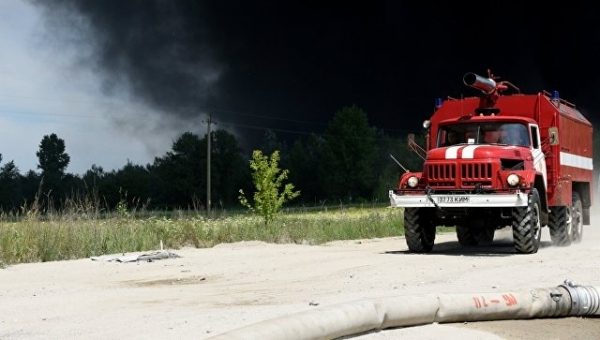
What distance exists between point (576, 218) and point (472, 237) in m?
2.60

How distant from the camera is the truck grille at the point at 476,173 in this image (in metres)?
16.7

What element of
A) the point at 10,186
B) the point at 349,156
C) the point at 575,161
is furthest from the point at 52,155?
the point at 575,161

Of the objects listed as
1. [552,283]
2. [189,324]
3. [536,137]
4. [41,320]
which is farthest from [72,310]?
[536,137]

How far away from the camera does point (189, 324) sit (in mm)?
8305

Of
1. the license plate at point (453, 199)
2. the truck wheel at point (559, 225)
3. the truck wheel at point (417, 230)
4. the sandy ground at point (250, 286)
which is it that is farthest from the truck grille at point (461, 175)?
the truck wheel at point (559, 225)

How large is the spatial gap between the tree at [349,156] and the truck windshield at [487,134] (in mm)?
101236

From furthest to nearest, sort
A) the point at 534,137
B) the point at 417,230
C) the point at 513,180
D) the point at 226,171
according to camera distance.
Result: the point at 226,171 < the point at 534,137 < the point at 417,230 < the point at 513,180

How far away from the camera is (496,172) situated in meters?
16.7

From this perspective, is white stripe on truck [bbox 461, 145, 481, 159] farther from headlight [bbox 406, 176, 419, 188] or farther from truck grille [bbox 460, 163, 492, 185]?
headlight [bbox 406, 176, 419, 188]

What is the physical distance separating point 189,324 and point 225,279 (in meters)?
4.93

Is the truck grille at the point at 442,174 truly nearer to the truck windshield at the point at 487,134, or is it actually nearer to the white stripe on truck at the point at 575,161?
the truck windshield at the point at 487,134

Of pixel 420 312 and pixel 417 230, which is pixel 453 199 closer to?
pixel 417 230

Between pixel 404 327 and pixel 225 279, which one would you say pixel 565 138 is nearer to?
pixel 225 279

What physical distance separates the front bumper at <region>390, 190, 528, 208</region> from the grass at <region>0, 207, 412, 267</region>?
5.81 metres
